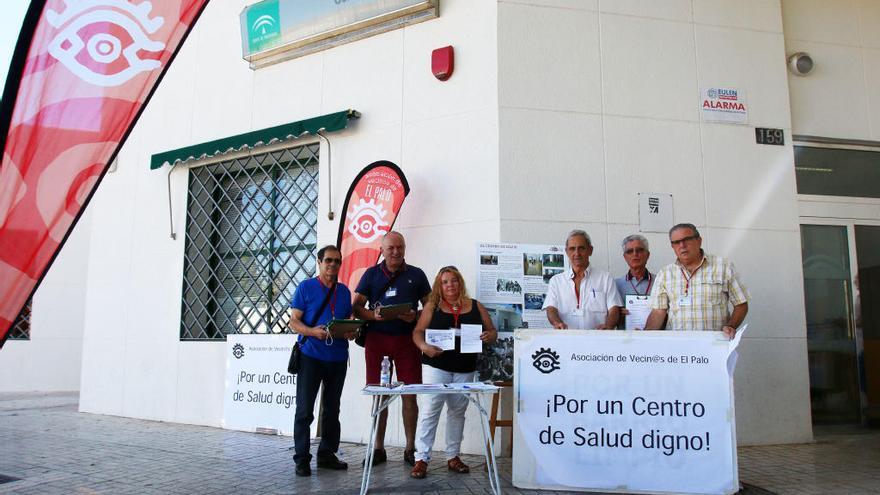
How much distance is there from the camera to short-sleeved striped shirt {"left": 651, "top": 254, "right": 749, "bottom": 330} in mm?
4094

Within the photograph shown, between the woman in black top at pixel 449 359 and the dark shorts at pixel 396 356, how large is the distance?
0.14 m

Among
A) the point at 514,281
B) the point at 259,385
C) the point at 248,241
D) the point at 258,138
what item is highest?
the point at 258,138

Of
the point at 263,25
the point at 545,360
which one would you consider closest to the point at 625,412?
the point at 545,360

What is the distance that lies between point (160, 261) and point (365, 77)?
3.26 metres

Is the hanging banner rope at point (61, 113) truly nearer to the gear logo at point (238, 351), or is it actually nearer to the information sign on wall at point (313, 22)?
the information sign on wall at point (313, 22)

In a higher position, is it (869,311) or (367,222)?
(367,222)

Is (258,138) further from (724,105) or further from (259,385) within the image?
(724,105)

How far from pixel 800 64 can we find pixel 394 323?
4.57 m

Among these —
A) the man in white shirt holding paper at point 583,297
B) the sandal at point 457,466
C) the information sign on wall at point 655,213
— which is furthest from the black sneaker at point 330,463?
the information sign on wall at point 655,213

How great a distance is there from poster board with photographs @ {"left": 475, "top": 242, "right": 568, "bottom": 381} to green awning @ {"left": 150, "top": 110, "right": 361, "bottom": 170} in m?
1.97

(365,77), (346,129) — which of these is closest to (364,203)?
(346,129)

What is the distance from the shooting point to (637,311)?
4594 mm

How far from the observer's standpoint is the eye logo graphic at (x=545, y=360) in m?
3.94

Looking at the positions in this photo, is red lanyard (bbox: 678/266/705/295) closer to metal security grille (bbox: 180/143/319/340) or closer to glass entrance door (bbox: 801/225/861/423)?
glass entrance door (bbox: 801/225/861/423)
